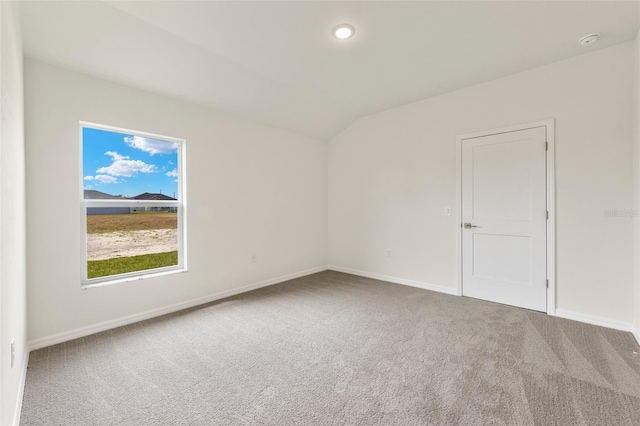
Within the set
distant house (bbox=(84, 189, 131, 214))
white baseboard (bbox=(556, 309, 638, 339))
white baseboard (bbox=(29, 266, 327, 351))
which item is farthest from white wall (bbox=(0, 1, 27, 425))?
white baseboard (bbox=(556, 309, 638, 339))

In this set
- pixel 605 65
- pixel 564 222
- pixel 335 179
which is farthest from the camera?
pixel 335 179

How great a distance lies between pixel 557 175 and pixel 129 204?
4.63m

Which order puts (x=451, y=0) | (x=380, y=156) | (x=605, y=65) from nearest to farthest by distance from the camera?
(x=451, y=0) < (x=605, y=65) < (x=380, y=156)

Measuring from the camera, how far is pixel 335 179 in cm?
516

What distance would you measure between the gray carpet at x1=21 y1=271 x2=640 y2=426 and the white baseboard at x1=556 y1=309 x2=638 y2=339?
0.13 metres

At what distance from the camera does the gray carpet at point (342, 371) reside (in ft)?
5.32

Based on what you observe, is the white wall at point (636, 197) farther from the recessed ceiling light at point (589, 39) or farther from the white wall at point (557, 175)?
the recessed ceiling light at point (589, 39)

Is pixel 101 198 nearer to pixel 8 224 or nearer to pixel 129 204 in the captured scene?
pixel 129 204

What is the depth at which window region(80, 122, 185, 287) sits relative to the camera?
2.75 metres

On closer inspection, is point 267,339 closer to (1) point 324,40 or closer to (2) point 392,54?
(1) point 324,40

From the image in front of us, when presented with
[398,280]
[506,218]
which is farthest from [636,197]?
[398,280]

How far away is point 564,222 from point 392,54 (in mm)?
2538

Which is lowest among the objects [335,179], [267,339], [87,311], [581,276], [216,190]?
[267,339]

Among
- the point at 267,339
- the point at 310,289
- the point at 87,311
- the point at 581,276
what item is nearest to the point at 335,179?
the point at 310,289
